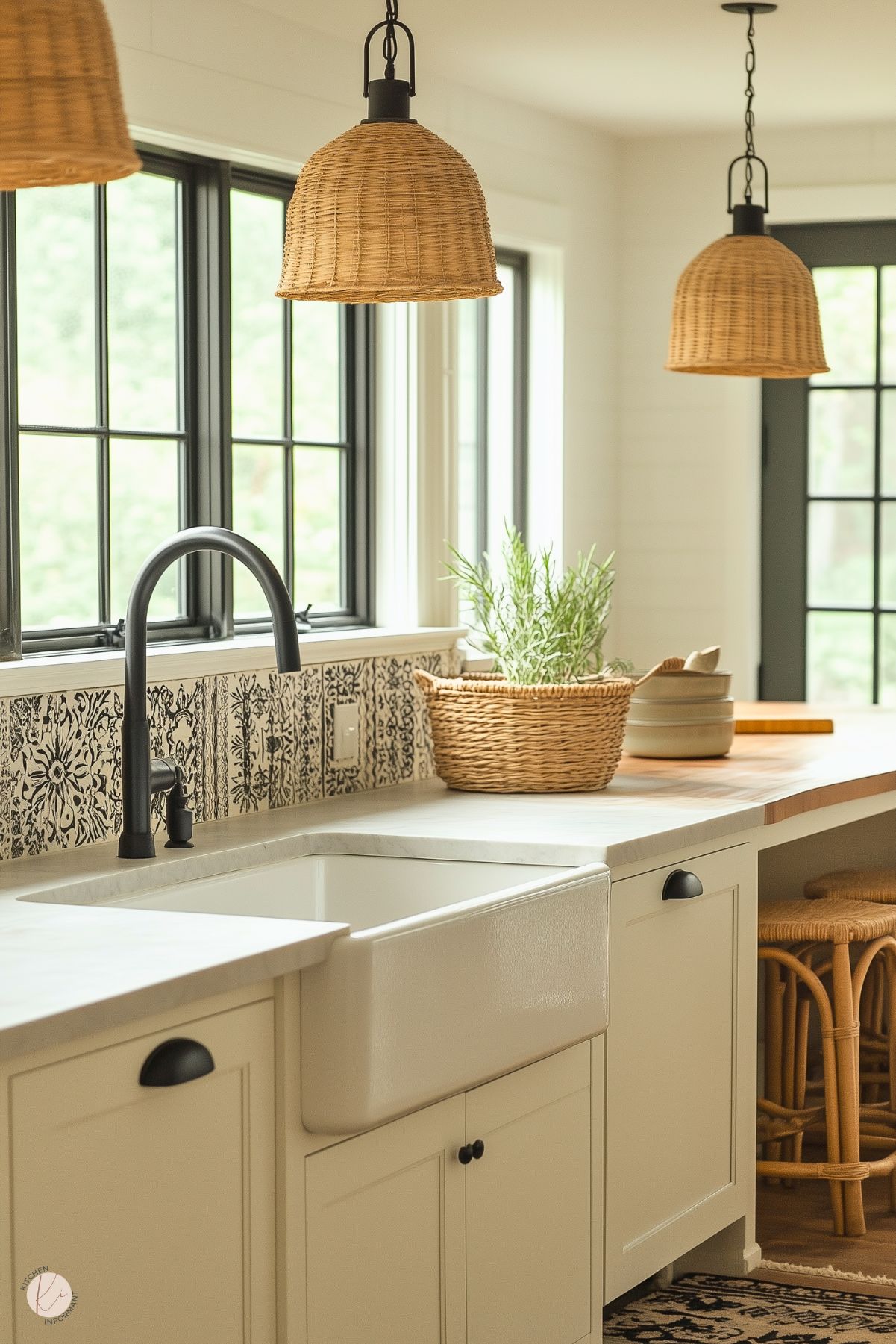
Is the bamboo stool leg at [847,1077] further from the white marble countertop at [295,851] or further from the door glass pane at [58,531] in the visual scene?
the door glass pane at [58,531]

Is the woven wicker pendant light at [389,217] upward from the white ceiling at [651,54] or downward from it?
downward

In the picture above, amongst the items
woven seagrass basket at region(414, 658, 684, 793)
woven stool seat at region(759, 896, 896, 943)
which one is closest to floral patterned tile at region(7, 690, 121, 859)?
woven seagrass basket at region(414, 658, 684, 793)

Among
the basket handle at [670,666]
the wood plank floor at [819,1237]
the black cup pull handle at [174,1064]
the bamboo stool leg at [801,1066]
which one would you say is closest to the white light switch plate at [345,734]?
the basket handle at [670,666]

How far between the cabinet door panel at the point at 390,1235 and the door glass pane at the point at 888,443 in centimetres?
307

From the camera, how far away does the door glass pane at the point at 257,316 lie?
3479mm

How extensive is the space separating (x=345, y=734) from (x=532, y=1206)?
1189mm

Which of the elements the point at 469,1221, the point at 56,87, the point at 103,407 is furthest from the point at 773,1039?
the point at 56,87

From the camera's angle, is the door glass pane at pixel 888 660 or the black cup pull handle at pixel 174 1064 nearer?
the black cup pull handle at pixel 174 1064

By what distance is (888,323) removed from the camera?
16.2 ft

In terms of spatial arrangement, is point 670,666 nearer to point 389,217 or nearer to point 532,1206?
point 532,1206

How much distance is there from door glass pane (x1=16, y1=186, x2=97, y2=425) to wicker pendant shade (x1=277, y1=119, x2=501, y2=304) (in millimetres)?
684

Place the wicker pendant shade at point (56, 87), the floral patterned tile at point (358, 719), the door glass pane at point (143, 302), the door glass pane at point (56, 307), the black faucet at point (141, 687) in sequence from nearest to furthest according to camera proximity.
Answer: the wicker pendant shade at point (56, 87), the black faucet at point (141, 687), the door glass pane at point (56, 307), the door glass pane at point (143, 302), the floral patterned tile at point (358, 719)

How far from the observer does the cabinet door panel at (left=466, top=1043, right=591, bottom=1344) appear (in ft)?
8.03

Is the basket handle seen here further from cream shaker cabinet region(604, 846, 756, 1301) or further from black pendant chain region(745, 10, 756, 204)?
black pendant chain region(745, 10, 756, 204)
